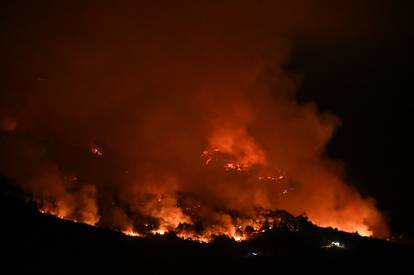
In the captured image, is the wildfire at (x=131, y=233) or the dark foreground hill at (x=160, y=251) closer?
the dark foreground hill at (x=160, y=251)

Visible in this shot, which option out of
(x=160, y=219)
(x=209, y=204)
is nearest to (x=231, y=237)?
(x=160, y=219)

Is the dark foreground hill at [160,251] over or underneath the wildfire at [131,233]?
underneath

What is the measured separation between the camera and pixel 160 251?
2747 centimetres

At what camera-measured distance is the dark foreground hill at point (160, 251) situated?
23234mm

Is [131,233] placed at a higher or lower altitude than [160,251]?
higher

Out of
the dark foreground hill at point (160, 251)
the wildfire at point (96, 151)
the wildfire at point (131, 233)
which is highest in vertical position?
the wildfire at point (96, 151)

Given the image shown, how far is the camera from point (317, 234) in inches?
1352

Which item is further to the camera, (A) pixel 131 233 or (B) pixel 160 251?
(A) pixel 131 233

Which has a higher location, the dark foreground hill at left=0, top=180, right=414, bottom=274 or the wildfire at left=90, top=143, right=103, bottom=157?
the wildfire at left=90, top=143, right=103, bottom=157

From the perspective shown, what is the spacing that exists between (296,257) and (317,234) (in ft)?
18.8

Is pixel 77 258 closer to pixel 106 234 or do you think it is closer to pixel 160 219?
pixel 106 234

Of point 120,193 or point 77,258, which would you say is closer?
point 77,258

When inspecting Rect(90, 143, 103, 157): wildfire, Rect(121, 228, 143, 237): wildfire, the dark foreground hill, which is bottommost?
the dark foreground hill

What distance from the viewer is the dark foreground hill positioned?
2323cm
